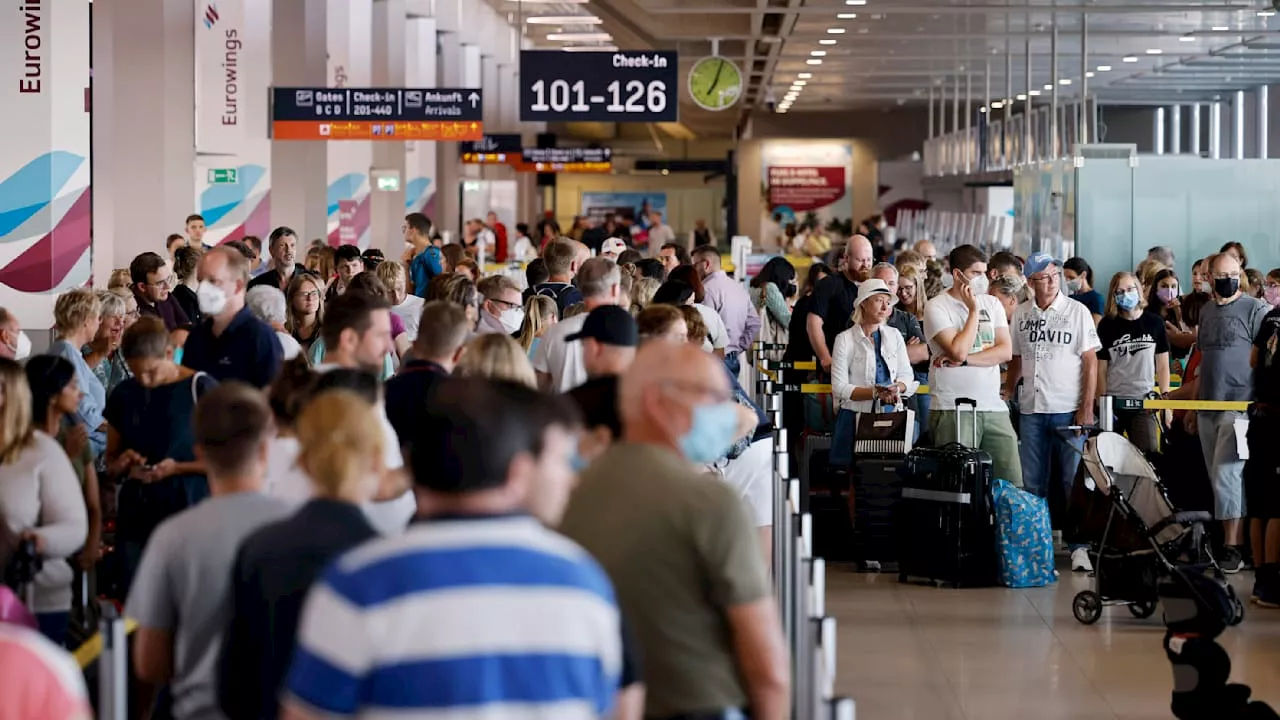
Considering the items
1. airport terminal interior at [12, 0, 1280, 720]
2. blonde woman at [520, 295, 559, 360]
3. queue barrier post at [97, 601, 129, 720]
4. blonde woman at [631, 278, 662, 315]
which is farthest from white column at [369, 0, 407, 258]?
queue barrier post at [97, 601, 129, 720]

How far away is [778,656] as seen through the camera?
351cm

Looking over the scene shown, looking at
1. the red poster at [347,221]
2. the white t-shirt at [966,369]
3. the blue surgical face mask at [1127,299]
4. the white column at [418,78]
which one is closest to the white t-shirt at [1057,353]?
the white t-shirt at [966,369]

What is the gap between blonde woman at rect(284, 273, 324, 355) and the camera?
8.71m

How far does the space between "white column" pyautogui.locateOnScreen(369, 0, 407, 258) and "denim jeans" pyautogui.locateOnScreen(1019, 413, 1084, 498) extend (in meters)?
20.1

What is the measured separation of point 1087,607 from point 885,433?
187 centimetres

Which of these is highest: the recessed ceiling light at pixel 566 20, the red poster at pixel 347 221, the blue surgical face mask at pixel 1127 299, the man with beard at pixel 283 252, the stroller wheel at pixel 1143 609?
the recessed ceiling light at pixel 566 20

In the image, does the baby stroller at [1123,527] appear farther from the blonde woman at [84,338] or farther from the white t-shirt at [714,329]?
the blonde woman at [84,338]

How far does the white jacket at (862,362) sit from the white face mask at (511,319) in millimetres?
1838

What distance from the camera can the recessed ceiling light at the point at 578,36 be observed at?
38.4 meters

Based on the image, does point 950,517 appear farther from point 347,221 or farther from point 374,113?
point 347,221

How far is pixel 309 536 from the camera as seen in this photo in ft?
11.0

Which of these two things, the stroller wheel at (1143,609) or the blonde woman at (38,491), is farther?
the stroller wheel at (1143,609)

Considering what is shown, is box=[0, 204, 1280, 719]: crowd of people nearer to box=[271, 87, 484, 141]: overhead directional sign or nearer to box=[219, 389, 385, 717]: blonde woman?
box=[219, 389, 385, 717]: blonde woman

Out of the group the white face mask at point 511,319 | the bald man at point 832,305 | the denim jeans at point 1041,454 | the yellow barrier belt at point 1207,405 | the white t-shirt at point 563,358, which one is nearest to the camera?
the white t-shirt at point 563,358
